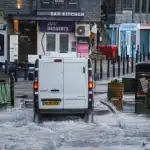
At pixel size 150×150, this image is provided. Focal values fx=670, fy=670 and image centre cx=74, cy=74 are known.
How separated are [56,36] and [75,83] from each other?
26.3m

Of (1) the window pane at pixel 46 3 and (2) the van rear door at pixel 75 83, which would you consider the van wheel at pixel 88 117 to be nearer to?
(2) the van rear door at pixel 75 83

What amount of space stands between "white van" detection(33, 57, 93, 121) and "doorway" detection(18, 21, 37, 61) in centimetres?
2645

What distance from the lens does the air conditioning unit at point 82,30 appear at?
44.7 m

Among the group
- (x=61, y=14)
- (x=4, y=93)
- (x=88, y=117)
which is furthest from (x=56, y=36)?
(x=88, y=117)

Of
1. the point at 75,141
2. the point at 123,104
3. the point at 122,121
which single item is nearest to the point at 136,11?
the point at 123,104

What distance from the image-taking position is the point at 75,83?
19250 mm

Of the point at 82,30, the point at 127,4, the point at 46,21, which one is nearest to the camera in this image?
the point at 82,30

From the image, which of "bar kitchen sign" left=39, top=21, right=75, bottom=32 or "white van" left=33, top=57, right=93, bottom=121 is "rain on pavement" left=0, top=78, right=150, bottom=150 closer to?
"white van" left=33, top=57, right=93, bottom=121

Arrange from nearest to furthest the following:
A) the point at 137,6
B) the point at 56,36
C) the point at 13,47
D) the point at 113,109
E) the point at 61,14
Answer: the point at 113,109 → the point at 13,47 → the point at 61,14 → the point at 56,36 → the point at 137,6

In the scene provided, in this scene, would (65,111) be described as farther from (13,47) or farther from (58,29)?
(58,29)

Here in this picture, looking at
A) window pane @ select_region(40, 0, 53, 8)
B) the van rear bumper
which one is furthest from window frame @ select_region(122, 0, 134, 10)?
the van rear bumper

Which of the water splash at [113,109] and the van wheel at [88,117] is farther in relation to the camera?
the van wheel at [88,117]

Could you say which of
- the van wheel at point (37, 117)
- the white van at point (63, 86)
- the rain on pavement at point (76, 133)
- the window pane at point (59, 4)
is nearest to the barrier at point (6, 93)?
the rain on pavement at point (76, 133)

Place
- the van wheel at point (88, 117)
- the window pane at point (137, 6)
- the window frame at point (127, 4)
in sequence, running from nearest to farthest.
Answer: the van wheel at point (88, 117)
the window frame at point (127, 4)
the window pane at point (137, 6)
